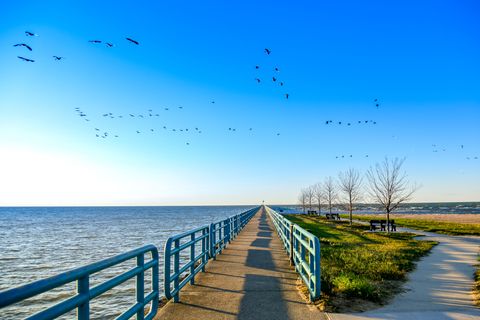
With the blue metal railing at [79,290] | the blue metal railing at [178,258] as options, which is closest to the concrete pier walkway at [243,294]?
the blue metal railing at [178,258]

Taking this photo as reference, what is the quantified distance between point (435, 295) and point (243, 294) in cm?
361

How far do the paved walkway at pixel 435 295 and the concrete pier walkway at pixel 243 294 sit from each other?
2.94 ft

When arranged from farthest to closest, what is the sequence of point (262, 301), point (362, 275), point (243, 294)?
point (362, 275) < point (243, 294) < point (262, 301)

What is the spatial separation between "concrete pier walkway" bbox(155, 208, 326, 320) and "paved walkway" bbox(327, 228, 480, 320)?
0.89 metres

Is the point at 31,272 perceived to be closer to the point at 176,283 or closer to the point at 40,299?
the point at 40,299

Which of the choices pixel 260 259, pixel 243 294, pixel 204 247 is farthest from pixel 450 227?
pixel 243 294

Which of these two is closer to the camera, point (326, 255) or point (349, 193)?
point (326, 255)

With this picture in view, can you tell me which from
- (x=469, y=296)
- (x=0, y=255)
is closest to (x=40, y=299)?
(x=469, y=296)

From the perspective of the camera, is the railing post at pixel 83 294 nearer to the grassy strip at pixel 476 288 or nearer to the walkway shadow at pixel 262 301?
the walkway shadow at pixel 262 301

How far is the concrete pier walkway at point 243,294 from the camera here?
5742 millimetres

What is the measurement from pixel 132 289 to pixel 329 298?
300 inches

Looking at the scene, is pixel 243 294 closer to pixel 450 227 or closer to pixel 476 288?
pixel 476 288

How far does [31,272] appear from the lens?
18.0m

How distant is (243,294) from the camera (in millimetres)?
6957
